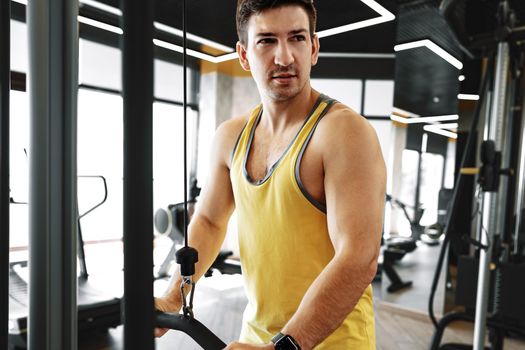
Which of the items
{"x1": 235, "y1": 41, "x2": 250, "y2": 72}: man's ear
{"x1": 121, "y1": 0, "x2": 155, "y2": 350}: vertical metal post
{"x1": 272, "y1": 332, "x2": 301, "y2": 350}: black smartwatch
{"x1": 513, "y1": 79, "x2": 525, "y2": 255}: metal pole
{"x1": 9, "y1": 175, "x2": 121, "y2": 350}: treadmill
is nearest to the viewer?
{"x1": 121, "y1": 0, "x2": 155, "y2": 350}: vertical metal post

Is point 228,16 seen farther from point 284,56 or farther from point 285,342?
point 285,342

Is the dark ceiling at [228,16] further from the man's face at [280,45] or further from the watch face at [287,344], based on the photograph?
the watch face at [287,344]

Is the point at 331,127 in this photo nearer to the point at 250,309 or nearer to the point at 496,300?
the point at 250,309

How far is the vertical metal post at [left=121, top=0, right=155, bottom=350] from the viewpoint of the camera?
0.19 meters

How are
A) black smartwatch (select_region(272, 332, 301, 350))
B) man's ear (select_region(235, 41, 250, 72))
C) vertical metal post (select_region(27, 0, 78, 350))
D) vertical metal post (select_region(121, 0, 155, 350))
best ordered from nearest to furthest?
1. vertical metal post (select_region(121, 0, 155, 350))
2. vertical metal post (select_region(27, 0, 78, 350))
3. black smartwatch (select_region(272, 332, 301, 350))
4. man's ear (select_region(235, 41, 250, 72))

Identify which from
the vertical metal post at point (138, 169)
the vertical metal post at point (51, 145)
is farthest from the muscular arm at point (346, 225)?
the vertical metal post at point (138, 169)

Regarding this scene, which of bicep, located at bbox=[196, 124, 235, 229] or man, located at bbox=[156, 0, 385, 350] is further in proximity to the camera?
bicep, located at bbox=[196, 124, 235, 229]

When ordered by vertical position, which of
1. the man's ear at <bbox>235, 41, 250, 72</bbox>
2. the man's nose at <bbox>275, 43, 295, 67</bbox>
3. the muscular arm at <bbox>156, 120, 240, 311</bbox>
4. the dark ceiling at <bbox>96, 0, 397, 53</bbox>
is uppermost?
the dark ceiling at <bbox>96, 0, 397, 53</bbox>

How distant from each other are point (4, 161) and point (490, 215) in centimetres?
194

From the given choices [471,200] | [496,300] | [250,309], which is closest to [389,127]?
[471,200]

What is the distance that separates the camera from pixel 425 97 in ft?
9.87

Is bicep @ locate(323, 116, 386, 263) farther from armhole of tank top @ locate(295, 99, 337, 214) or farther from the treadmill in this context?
the treadmill

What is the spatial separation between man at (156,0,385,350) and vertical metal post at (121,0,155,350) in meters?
0.36

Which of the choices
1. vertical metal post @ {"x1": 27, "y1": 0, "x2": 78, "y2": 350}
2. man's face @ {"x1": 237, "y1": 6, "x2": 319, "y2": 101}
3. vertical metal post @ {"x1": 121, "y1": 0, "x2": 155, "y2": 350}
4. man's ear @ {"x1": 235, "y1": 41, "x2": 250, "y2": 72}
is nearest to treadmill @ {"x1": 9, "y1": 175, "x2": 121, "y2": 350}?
man's ear @ {"x1": 235, "y1": 41, "x2": 250, "y2": 72}
